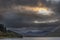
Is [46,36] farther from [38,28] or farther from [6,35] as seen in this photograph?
[6,35]

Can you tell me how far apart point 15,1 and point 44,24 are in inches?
29.2

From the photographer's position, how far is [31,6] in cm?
470

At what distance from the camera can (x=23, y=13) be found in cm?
473

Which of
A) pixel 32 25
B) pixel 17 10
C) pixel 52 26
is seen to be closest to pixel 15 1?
pixel 17 10

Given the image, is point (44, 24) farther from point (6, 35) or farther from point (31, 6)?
point (6, 35)

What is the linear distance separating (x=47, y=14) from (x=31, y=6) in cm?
Result: 37

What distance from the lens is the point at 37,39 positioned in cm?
456

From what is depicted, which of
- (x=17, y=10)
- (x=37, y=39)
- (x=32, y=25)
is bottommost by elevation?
(x=37, y=39)

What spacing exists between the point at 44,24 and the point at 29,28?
0.31 metres

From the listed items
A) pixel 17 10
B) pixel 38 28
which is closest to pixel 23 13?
pixel 17 10

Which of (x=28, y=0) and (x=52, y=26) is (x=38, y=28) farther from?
(x=28, y=0)

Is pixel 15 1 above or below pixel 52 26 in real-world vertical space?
above

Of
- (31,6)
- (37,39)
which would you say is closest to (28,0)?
(31,6)

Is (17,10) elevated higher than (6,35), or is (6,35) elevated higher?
(17,10)
